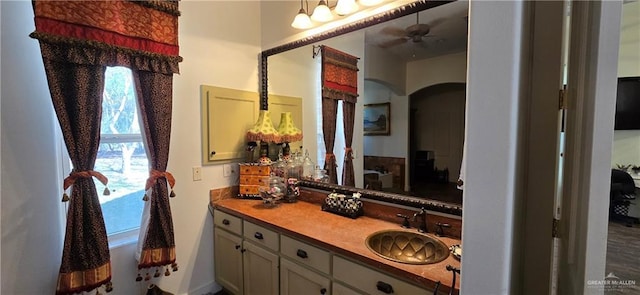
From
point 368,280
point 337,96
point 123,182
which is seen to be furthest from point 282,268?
point 337,96

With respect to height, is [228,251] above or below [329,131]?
below

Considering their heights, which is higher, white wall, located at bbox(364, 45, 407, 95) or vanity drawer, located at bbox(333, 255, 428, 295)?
white wall, located at bbox(364, 45, 407, 95)

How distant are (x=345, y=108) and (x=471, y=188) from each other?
145cm

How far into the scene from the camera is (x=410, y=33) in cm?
175

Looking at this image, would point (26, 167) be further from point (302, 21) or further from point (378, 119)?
point (378, 119)

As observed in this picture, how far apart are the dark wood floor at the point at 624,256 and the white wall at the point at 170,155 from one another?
2.41 meters

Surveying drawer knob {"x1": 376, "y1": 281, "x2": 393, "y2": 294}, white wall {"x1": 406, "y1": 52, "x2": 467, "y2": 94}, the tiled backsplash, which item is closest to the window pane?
the tiled backsplash

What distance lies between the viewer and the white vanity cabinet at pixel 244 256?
1.83 meters

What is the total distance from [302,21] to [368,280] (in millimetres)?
1827

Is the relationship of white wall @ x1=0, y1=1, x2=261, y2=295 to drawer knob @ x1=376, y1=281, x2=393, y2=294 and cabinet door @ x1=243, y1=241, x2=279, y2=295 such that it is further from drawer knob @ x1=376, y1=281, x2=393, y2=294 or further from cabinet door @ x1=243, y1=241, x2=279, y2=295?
drawer knob @ x1=376, y1=281, x2=393, y2=294

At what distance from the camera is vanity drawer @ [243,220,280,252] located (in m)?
1.79

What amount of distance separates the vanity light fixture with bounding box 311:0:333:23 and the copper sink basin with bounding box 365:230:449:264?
1529 mm

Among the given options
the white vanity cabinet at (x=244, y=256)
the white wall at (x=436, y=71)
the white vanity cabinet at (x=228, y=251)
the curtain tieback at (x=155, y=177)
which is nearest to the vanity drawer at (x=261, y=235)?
the white vanity cabinet at (x=244, y=256)

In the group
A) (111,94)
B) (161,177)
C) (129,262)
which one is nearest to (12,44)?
(111,94)
